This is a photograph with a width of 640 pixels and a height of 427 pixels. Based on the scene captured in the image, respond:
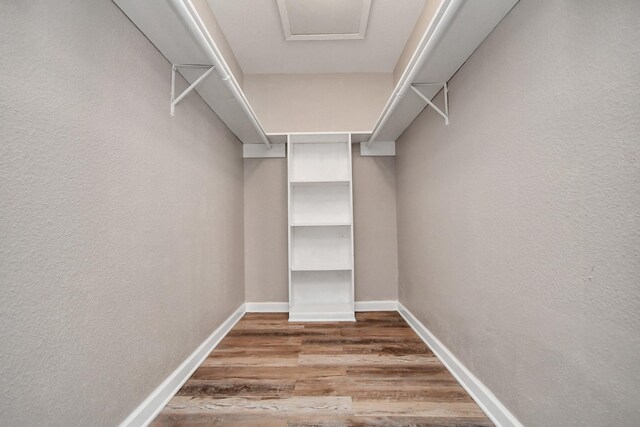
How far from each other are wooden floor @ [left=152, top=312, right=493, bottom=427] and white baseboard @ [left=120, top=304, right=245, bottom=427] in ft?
0.12

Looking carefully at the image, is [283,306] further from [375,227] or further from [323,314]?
[375,227]

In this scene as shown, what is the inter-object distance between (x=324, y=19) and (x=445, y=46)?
1.21 metres

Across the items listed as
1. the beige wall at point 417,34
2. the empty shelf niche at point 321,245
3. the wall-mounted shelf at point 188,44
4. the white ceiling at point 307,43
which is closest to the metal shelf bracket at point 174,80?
the wall-mounted shelf at point 188,44

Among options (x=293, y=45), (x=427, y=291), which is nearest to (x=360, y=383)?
(x=427, y=291)

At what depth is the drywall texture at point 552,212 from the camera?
29.1 inches

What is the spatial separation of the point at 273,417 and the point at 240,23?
2.61 m

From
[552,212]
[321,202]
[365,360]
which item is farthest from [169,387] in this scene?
[321,202]

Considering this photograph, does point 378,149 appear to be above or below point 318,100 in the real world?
below

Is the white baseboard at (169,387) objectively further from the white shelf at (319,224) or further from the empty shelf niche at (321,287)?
the white shelf at (319,224)

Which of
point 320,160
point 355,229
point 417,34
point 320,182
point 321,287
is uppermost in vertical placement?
point 417,34

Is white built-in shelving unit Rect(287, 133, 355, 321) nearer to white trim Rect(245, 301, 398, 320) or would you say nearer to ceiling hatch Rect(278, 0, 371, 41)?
white trim Rect(245, 301, 398, 320)

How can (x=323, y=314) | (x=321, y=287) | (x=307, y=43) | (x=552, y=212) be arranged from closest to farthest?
(x=552, y=212) → (x=307, y=43) → (x=323, y=314) → (x=321, y=287)

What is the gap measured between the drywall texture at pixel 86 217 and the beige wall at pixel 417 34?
5.63 ft

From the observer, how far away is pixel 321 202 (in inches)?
114
